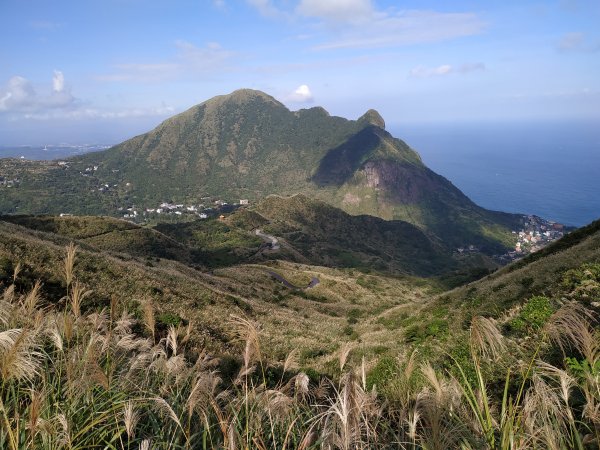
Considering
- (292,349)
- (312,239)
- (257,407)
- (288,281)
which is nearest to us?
(257,407)

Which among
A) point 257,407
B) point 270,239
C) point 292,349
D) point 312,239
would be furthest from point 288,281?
point 312,239

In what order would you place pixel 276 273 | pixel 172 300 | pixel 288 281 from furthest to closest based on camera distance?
1. pixel 276 273
2. pixel 288 281
3. pixel 172 300

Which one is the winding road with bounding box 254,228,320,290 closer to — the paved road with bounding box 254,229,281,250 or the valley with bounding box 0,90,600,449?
the paved road with bounding box 254,229,281,250

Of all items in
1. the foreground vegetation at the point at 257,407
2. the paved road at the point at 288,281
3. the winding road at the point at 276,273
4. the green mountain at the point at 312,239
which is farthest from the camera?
the green mountain at the point at 312,239

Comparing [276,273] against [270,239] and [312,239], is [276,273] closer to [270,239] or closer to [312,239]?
[270,239]

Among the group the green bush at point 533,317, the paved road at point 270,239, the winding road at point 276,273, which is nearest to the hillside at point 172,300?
the green bush at point 533,317

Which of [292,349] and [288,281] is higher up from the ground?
[292,349]

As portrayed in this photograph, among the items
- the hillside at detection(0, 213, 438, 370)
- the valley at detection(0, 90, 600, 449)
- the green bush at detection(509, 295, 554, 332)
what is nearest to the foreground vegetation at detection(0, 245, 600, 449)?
the valley at detection(0, 90, 600, 449)

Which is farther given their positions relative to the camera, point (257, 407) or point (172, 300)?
Result: point (172, 300)

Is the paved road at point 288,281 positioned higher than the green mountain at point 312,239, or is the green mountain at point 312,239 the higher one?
the paved road at point 288,281

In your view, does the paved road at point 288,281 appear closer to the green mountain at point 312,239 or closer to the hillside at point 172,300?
the green mountain at point 312,239

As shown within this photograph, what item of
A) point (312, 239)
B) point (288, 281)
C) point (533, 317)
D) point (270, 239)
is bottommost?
point (312, 239)
